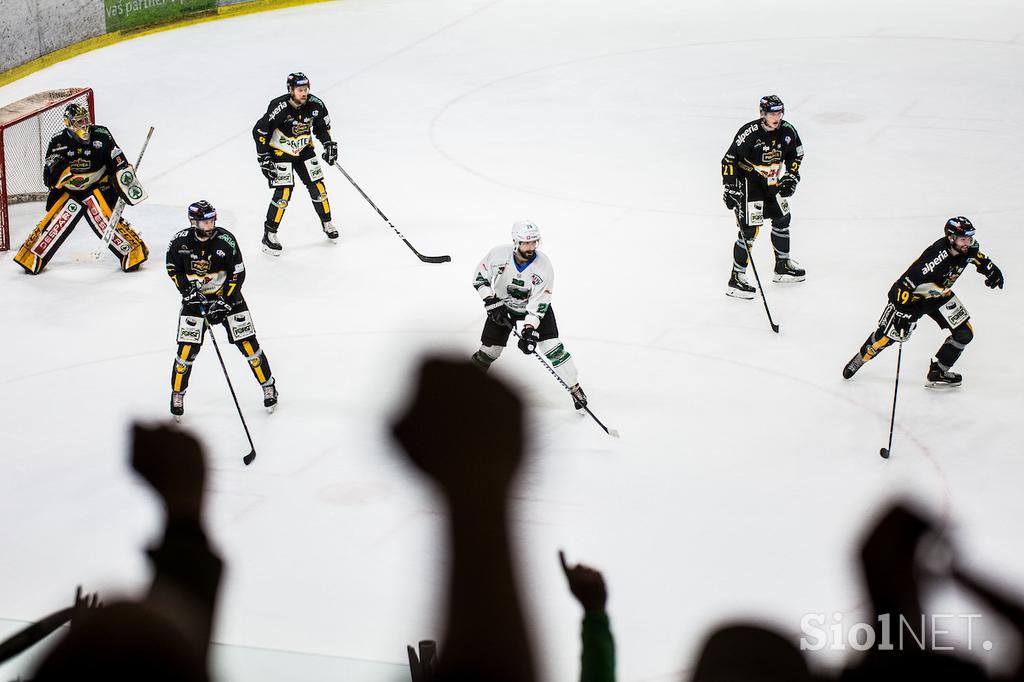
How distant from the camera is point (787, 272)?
29.9 feet

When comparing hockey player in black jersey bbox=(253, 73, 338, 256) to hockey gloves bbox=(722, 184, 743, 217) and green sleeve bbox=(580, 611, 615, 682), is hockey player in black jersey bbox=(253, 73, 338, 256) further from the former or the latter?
green sleeve bbox=(580, 611, 615, 682)

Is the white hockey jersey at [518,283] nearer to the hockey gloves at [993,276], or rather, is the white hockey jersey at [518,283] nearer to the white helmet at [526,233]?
the white helmet at [526,233]

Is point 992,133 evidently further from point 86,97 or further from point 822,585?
point 86,97

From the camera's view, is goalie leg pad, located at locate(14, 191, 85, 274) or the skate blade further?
goalie leg pad, located at locate(14, 191, 85, 274)

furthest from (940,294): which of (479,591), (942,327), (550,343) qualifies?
(479,591)

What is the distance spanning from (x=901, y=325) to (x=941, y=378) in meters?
0.52

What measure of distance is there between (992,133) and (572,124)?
425 cm

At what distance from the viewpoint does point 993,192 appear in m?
10.6

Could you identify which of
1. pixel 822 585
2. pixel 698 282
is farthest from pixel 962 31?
pixel 822 585

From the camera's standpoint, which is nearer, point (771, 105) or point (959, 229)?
point (959, 229)

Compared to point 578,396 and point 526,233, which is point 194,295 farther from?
point 578,396

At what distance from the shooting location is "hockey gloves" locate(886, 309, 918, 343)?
278 inches

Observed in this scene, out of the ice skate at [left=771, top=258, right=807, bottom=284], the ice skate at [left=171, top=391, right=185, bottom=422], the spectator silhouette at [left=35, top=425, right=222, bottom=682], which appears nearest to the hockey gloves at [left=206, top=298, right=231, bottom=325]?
the ice skate at [left=171, top=391, right=185, bottom=422]

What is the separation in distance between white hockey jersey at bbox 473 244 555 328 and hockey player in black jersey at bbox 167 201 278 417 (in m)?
1.40
